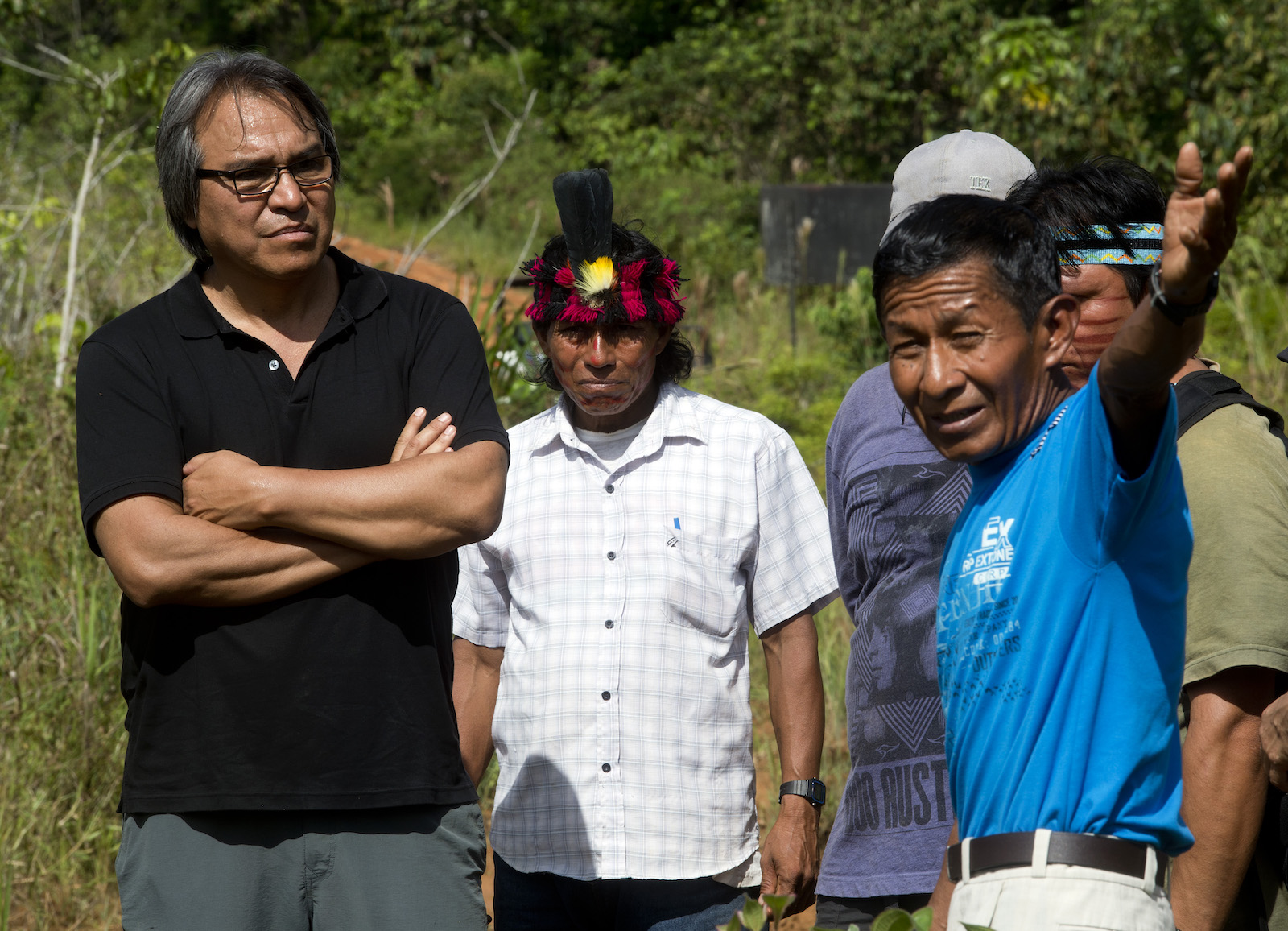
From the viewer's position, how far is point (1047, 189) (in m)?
2.25

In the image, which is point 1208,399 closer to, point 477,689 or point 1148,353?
point 1148,353

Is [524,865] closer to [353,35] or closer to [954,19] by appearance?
[954,19]

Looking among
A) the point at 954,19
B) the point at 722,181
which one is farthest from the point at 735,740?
the point at 722,181

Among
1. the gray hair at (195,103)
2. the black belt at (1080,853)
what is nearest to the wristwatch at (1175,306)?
the black belt at (1080,853)

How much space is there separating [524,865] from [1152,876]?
1473 millimetres

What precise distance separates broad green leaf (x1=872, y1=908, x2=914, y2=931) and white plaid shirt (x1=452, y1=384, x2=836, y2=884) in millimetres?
1527

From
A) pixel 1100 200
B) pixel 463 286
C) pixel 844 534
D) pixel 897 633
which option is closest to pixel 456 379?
pixel 844 534

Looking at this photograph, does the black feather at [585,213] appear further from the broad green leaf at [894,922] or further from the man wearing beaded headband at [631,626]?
the broad green leaf at [894,922]

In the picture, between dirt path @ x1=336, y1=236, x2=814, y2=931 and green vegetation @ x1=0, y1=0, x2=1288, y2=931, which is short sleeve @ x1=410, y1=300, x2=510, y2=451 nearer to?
green vegetation @ x1=0, y1=0, x2=1288, y2=931

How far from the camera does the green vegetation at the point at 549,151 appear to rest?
4508mm

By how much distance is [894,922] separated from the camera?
3.72 feet

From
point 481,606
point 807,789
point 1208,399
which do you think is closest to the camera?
point 1208,399

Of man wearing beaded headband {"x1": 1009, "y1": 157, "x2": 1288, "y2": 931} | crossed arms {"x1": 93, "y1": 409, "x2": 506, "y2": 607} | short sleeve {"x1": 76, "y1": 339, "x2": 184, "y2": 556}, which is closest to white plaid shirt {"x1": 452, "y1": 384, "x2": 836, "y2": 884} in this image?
crossed arms {"x1": 93, "y1": 409, "x2": 506, "y2": 607}

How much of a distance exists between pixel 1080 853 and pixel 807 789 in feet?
3.99
